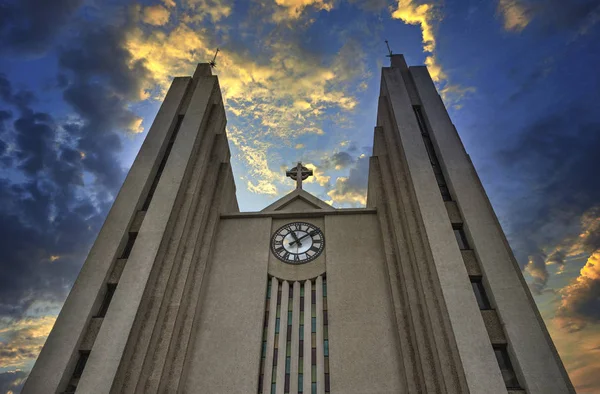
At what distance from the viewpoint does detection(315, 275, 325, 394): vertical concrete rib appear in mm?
15223

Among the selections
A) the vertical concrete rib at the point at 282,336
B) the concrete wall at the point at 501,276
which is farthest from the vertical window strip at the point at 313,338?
the concrete wall at the point at 501,276

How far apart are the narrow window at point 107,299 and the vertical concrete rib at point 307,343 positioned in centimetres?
837

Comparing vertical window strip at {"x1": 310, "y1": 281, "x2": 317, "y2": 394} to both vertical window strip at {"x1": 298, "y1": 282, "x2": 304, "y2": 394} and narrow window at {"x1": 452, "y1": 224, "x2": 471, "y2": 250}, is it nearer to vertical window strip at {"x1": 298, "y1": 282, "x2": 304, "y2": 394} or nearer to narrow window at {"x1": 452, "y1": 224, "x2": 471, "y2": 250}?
vertical window strip at {"x1": 298, "y1": 282, "x2": 304, "y2": 394}

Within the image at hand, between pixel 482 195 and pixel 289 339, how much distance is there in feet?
35.6

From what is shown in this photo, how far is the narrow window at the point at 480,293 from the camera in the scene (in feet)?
44.4

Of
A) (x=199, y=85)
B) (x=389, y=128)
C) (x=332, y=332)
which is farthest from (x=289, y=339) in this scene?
(x=199, y=85)

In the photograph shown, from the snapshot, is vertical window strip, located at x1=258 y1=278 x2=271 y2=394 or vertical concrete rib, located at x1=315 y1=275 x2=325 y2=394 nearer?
vertical concrete rib, located at x1=315 y1=275 x2=325 y2=394

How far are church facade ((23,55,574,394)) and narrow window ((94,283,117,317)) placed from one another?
0.09 meters

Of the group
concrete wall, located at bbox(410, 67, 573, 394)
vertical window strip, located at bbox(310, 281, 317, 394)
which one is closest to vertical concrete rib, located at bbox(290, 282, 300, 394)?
vertical window strip, located at bbox(310, 281, 317, 394)

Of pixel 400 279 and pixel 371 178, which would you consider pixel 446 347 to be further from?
pixel 371 178

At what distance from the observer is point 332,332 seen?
1636cm

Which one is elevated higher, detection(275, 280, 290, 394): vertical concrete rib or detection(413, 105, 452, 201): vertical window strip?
detection(413, 105, 452, 201): vertical window strip

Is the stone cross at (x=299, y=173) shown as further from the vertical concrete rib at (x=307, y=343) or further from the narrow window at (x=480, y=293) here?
the narrow window at (x=480, y=293)

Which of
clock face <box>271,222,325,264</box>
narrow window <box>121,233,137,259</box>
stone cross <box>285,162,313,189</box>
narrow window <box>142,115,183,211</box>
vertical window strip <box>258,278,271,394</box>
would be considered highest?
stone cross <box>285,162,313,189</box>
